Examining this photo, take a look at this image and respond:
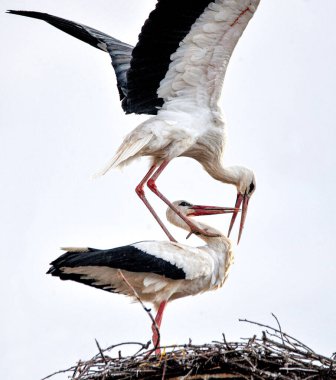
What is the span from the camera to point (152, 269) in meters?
12.0

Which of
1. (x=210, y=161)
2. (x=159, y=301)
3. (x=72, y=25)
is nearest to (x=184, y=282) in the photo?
(x=159, y=301)

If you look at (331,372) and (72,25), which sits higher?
(72,25)

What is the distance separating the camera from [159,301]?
40.7ft

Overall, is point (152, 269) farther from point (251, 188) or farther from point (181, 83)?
point (251, 188)

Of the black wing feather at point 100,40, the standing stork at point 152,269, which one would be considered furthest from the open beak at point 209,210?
the black wing feather at point 100,40

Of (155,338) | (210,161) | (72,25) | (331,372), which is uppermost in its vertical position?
(72,25)

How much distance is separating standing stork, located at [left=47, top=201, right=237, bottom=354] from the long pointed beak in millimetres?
827

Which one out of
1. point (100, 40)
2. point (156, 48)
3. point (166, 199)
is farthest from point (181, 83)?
point (100, 40)

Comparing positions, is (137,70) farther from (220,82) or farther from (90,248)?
(90,248)

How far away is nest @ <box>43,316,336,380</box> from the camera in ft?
35.0

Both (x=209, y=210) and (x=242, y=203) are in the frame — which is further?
(x=242, y=203)

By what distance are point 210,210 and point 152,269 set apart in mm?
1679

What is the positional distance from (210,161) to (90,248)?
1.87m

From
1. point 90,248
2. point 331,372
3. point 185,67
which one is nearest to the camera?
point 331,372
